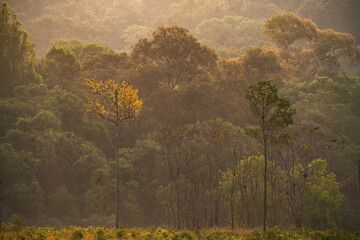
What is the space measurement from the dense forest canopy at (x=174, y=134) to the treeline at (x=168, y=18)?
57.4 feet

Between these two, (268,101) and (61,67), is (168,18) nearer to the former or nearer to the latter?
(61,67)

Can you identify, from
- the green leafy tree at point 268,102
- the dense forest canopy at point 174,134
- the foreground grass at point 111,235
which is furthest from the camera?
the dense forest canopy at point 174,134

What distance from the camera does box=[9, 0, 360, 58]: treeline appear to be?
68812 millimetres

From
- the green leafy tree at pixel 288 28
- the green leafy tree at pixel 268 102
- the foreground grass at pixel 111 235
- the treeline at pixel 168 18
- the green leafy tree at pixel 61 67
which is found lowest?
the foreground grass at pixel 111 235

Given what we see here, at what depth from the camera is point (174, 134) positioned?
25.9 metres

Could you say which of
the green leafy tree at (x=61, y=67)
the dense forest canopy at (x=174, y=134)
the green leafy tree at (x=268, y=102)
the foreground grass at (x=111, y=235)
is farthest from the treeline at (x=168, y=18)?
the foreground grass at (x=111, y=235)

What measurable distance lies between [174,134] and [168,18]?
6577cm

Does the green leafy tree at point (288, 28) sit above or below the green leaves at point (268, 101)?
above

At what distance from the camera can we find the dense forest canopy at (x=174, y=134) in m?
27.7

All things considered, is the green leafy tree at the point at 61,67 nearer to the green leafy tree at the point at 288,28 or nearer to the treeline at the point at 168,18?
the green leafy tree at the point at 288,28

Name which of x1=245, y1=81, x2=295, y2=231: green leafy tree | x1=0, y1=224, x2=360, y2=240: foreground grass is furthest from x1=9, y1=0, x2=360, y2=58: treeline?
x1=0, y1=224, x2=360, y2=240: foreground grass

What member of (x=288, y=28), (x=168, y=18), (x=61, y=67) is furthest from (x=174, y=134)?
(x=168, y=18)

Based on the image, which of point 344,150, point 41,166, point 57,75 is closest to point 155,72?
point 57,75

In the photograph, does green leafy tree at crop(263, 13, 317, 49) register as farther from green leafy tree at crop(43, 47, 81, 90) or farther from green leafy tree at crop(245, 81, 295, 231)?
green leafy tree at crop(245, 81, 295, 231)
